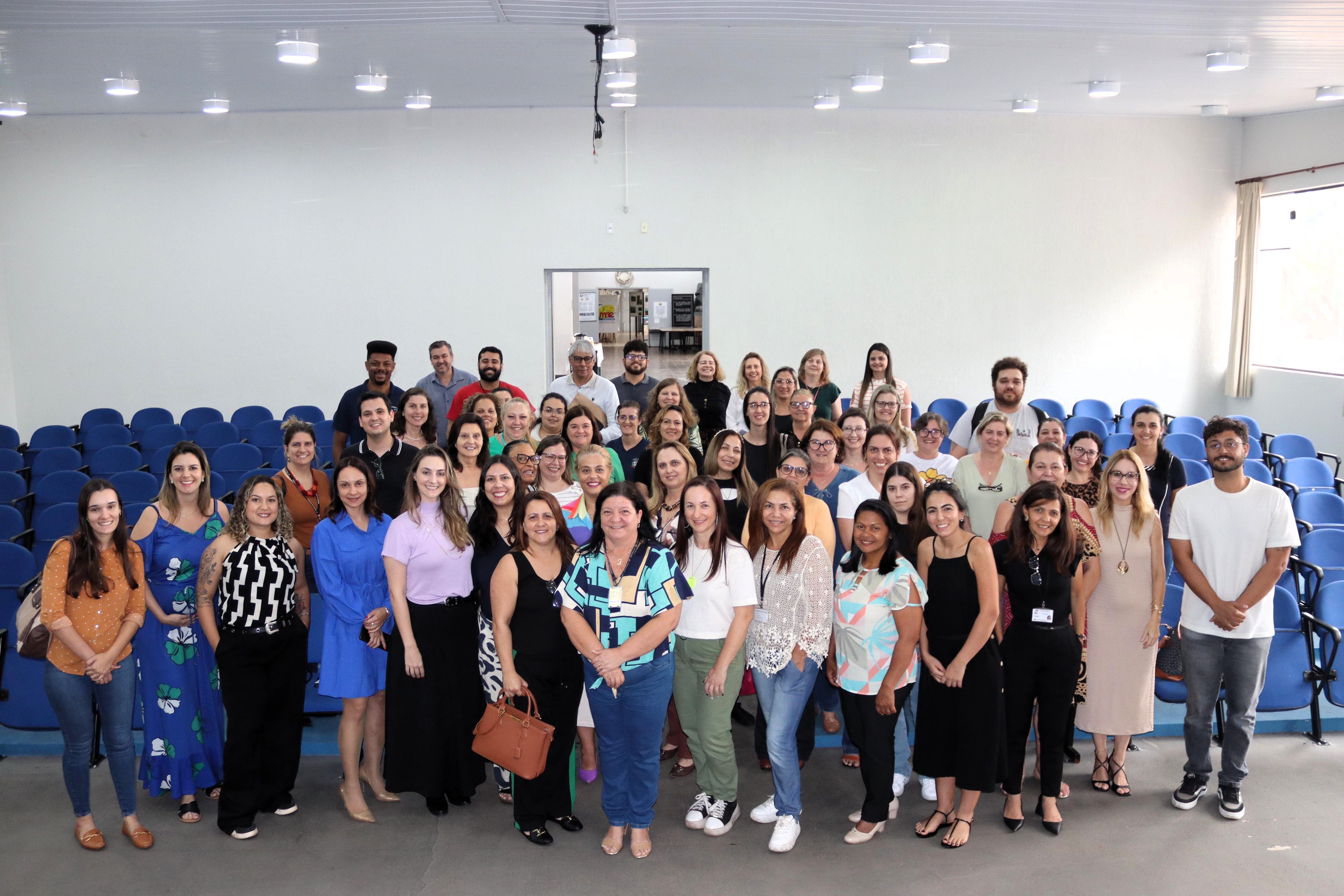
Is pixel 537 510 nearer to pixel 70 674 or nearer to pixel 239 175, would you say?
pixel 70 674

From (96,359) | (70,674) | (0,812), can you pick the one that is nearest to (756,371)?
(70,674)

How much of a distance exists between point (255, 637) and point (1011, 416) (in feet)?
14.1

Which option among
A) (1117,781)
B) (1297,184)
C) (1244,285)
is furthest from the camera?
(1244,285)

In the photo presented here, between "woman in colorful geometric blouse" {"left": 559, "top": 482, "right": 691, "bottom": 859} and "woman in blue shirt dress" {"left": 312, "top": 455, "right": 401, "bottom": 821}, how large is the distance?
38.5 inches

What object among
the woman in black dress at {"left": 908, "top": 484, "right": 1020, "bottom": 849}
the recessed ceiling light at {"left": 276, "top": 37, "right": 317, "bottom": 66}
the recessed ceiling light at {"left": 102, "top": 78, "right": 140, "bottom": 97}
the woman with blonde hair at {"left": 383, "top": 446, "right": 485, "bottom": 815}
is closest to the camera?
the woman in black dress at {"left": 908, "top": 484, "right": 1020, "bottom": 849}

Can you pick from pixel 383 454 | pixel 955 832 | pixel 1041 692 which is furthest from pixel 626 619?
pixel 383 454

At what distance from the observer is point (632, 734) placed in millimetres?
3781

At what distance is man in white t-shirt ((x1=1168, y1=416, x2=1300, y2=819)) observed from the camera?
4.10 m

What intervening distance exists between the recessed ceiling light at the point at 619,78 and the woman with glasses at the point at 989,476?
4701mm

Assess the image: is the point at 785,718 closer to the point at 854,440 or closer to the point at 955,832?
the point at 955,832

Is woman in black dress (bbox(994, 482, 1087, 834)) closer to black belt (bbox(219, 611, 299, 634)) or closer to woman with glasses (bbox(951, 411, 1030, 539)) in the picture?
woman with glasses (bbox(951, 411, 1030, 539))

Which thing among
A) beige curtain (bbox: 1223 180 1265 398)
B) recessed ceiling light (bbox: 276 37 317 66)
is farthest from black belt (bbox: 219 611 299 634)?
beige curtain (bbox: 1223 180 1265 398)

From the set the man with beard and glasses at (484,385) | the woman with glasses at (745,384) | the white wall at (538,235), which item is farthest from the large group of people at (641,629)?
the white wall at (538,235)

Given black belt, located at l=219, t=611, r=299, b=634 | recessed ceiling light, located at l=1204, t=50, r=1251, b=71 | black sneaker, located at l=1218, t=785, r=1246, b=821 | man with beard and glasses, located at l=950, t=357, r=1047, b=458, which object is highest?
recessed ceiling light, located at l=1204, t=50, r=1251, b=71
